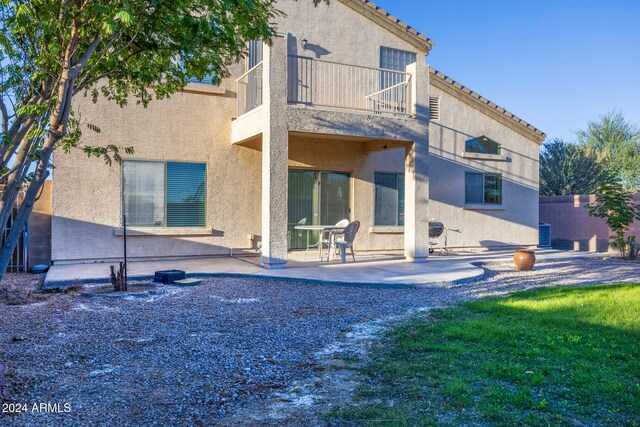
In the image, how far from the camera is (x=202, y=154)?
43.6 ft

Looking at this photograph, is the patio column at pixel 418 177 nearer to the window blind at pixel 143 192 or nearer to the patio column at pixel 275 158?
the patio column at pixel 275 158

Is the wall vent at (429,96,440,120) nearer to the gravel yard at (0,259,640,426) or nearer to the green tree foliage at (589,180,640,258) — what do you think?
the green tree foliage at (589,180,640,258)

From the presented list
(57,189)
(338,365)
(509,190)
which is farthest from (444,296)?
(509,190)

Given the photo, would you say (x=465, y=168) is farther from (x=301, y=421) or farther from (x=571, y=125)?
(x=571, y=125)

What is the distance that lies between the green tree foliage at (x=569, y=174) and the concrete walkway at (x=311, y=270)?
13081 mm

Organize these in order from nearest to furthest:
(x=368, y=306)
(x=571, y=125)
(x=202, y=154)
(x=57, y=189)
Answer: (x=368, y=306), (x=57, y=189), (x=202, y=154), (x=571, y=125)

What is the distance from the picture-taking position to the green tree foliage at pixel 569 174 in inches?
966

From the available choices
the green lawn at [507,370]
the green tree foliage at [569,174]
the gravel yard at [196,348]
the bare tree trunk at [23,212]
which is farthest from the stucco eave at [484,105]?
the bare tree trunk at [23,212]

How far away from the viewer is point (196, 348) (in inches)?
218

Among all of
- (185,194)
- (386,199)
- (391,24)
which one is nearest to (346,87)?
(391,24)

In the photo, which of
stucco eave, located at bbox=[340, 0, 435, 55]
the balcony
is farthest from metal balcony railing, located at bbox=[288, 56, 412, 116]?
stucco eave, located at bbox=[340, 0, 435, 55]

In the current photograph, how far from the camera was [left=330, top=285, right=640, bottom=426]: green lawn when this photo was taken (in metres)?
3.78

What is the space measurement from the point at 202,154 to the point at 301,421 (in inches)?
412

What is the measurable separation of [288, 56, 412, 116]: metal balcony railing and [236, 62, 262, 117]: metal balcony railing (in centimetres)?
83
